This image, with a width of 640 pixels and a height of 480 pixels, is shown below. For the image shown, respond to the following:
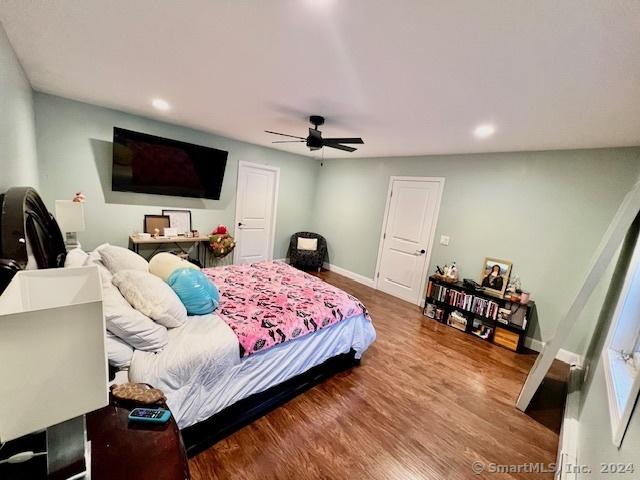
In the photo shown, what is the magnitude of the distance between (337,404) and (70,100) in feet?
14.5

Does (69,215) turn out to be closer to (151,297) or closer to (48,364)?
(151,297)

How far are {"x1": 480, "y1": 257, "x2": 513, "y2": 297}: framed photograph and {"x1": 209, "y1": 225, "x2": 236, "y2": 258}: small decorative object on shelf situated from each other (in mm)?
3875

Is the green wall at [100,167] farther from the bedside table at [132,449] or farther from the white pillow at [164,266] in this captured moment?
the bedside table at [132,449]

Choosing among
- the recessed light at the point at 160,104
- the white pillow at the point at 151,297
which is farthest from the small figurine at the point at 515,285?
the recessed light at the point at 160,104

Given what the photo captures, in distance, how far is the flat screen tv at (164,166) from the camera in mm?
3477

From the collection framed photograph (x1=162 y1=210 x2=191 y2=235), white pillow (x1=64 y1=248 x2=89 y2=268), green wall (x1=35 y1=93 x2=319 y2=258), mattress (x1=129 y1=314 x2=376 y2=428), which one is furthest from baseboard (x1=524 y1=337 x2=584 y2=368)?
framed photograph (x1=162 y1=210 x2=191 y2=235)

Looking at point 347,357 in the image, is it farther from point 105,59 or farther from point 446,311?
point 105,59

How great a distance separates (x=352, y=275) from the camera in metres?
5.40

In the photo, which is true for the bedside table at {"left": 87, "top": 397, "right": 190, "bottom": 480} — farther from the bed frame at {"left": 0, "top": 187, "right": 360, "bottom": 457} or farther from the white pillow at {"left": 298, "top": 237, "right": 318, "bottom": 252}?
the white pillow at {"left": 298, "top": 237, "right": 318, "bottom": 252}

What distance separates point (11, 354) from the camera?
0.53 meters

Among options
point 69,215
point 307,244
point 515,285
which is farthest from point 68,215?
point 515,285

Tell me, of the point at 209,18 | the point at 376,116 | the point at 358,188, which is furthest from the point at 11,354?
the point at 358,188

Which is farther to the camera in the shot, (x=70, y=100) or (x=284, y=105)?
(x=70, y=100)

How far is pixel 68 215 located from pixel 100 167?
3.73ft
